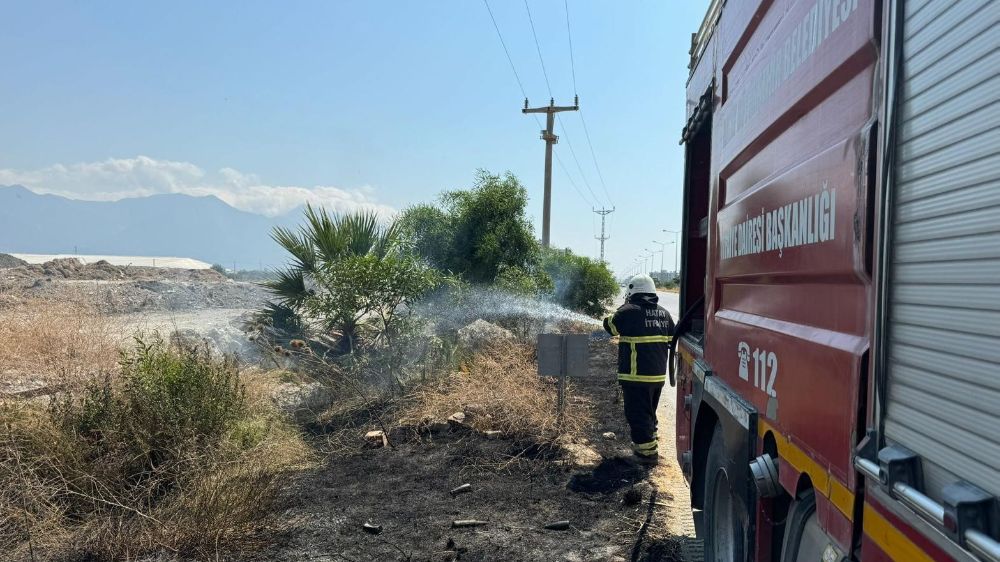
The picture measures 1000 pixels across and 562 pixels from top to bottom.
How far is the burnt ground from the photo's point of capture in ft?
14.5

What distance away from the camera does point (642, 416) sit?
20.8ft

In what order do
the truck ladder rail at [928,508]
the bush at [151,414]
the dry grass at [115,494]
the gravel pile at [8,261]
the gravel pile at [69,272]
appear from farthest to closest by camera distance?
the gravel pile at [8,261] → the gravel pile at [69,272] → the bush at [151,414] → the dry grass at [115,494] → the truck ladder rail at [928,508]

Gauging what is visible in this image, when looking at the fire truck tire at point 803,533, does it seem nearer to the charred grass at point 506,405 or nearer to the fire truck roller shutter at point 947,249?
the fire truck roller shutter at point 947,249

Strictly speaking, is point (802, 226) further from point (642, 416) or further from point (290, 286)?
point (290, 286)

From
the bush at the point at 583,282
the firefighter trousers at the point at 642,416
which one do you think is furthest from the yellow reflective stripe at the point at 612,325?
the bush at the point at 583,282

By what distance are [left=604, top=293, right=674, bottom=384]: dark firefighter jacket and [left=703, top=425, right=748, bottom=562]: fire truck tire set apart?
2.79m

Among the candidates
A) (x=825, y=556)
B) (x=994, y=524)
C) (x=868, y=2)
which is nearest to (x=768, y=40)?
(x=868, y=2)

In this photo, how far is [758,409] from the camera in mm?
2459

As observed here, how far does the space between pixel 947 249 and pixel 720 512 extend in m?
2.47

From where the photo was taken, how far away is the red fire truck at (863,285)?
107 centimetres

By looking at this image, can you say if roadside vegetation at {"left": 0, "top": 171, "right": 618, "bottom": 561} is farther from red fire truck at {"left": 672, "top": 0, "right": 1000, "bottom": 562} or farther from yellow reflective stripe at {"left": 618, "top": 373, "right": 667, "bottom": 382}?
red fire truck at {"left": 672, "top": 0, "right": 1000, "bottom": 562}

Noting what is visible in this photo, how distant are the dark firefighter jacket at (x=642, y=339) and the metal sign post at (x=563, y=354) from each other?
0.54m

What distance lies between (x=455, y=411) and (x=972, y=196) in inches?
265

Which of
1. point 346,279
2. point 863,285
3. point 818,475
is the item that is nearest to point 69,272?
point 346,279
